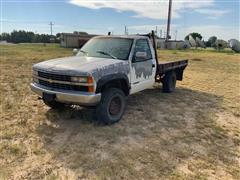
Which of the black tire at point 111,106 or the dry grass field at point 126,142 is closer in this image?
the dry grass field at point 126,142

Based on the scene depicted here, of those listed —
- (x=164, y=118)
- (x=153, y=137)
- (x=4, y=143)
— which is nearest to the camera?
(x=4, y=143)

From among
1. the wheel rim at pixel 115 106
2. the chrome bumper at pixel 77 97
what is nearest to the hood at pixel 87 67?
the chrome bumper at pixel 77 97

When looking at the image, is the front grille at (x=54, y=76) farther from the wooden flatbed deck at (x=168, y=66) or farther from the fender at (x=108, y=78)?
the wooden flatbed deck at (x=168, y=66)

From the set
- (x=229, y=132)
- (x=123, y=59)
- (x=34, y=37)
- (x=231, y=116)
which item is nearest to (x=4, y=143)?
(x=123, y=59)

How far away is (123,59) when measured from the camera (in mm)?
5590

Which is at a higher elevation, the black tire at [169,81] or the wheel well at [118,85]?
the wheel well at [118,85]

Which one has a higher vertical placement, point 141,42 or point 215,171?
point 141,42

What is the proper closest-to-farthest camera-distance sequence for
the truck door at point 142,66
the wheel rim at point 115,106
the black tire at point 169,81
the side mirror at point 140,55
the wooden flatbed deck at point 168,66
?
the wheel rim at point 115,106
the side mirror at point 140,55
the truck door at point 142,66
the wooden flatbed deck at point 168,66
the black tire at point 169,81

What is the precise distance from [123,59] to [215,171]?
2.94 meters

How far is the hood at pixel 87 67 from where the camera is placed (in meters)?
4.68

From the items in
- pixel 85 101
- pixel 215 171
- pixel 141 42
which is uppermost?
pixel 141 42

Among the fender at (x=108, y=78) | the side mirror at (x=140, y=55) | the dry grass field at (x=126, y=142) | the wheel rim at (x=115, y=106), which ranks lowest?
the dry grass field at (x=126, y=142)

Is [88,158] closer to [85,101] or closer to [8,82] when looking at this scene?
[85,101]

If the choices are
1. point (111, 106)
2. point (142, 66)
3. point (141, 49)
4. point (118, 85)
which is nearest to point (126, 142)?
point (111, 106)
